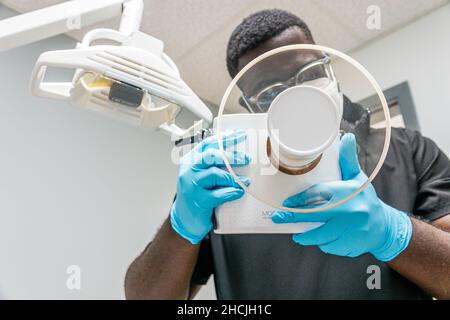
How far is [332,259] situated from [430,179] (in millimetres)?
338

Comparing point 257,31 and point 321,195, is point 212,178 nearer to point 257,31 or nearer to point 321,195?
point 321,195

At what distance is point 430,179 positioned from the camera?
94 centimetres

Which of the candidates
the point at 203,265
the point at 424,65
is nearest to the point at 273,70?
the point at 203,265

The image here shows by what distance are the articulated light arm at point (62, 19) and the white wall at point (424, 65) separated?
148 cm

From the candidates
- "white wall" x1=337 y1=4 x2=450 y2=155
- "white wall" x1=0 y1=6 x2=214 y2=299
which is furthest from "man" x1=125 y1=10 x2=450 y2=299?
"white wall" x1=337 y1=4 x2=450 y2=155

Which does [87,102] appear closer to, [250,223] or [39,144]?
[250,223]

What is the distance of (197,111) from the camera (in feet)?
1.96

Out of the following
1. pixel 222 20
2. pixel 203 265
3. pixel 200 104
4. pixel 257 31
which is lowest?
pixel 203 265

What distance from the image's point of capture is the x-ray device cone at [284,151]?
41 cm

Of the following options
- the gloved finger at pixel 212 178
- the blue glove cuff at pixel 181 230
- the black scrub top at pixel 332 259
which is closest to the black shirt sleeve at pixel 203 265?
the black scrub top at pixel 332 259

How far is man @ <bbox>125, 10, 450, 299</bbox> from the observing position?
0.61m

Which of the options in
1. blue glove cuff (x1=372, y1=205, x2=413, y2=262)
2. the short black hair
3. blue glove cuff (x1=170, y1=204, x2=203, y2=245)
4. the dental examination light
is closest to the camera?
the dental examination light

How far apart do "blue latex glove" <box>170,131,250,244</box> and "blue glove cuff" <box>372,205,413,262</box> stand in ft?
1.02

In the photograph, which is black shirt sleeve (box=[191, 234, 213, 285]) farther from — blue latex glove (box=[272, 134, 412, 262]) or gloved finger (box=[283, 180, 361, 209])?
gloved finger (box=[283, 180, 361, 209])
